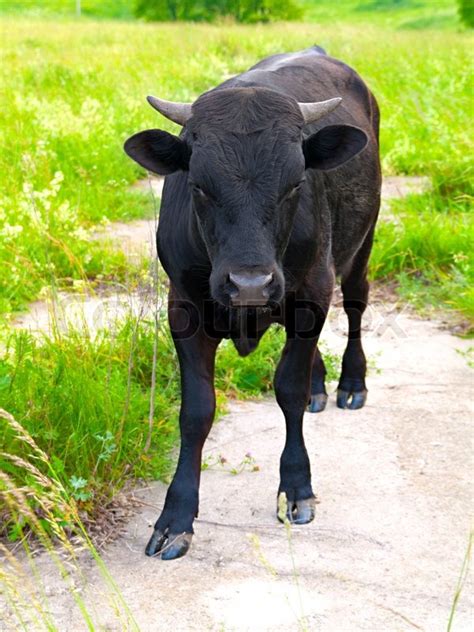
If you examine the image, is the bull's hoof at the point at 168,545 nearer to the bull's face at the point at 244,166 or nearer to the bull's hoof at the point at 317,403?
the bull's face at the point at 244,166

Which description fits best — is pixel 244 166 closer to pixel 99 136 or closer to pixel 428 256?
pixel 428 256

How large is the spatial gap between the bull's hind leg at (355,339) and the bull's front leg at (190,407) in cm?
132

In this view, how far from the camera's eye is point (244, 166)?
131 inches

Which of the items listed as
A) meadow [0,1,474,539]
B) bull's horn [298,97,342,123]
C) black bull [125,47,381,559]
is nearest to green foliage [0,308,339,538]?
meadow [0,1,474,539]

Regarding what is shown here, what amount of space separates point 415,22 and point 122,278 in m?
60.1

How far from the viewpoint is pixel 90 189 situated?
8109 millimetres

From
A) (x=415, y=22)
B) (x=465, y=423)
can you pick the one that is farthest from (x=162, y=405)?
(x=415, y=22)

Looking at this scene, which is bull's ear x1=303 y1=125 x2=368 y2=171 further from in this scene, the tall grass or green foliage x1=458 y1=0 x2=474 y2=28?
green foliage x1=458 y1=0 x2=474 y2=28

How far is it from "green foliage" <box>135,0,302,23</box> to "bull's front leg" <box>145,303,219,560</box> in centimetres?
4627

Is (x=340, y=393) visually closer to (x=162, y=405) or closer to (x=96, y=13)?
(x=162, y=405)

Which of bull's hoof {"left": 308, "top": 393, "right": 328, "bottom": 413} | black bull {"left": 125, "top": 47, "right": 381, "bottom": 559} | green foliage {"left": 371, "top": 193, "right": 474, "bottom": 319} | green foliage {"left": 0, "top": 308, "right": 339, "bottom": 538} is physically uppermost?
black bull {"left": 125, "top": 47, "right": 381, "bottom": 559}

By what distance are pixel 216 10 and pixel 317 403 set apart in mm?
52755

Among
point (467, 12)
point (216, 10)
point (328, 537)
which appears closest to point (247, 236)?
point (328, 537)

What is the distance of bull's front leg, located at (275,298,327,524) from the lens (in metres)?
3.96
